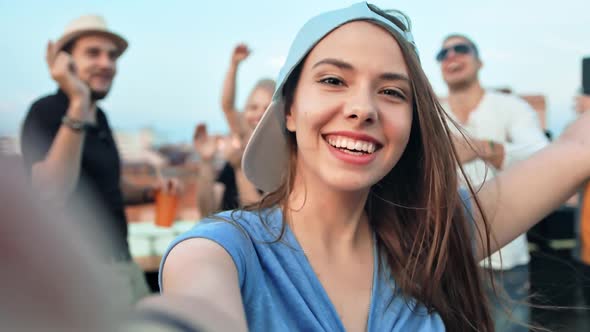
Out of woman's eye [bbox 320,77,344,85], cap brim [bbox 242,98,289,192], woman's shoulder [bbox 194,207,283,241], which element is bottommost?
woman's shoulder [bbox 194,207,283,241]

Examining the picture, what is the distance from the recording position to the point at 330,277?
116 centimetres

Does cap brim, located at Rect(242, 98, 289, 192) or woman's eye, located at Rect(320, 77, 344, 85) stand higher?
woman's eye, located at Rect(320, 77, 344, 85)

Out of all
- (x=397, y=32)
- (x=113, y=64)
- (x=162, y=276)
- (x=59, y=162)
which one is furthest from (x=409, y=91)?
(x=113, y=64)

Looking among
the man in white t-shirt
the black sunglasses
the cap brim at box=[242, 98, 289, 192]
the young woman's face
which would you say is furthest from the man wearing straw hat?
the black sunglasses

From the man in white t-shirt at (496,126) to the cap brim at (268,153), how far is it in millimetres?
998

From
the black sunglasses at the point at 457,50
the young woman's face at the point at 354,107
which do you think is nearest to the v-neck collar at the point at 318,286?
the young woman's face at the point at 354,107

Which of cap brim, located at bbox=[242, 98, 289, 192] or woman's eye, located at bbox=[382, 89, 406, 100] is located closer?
woman's eye, located at bbox=[382, 89, 406, 100]

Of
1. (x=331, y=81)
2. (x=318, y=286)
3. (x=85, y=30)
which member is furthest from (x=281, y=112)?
(x=85, y=30)

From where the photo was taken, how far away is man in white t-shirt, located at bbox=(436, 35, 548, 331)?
218 cm

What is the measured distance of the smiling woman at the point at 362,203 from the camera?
104 cm

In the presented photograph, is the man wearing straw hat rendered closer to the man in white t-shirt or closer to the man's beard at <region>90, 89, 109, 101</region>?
the man's beard at <region>90, 89, 109, 101</region>

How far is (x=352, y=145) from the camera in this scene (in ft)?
3.63

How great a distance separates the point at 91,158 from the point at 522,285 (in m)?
1.86

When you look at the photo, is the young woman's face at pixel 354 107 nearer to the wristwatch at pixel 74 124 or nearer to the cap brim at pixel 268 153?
the cap brim at pixel 268 153
